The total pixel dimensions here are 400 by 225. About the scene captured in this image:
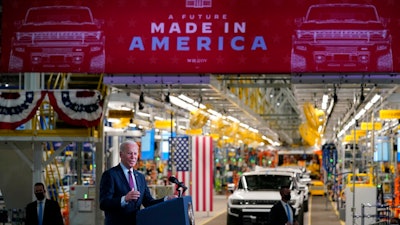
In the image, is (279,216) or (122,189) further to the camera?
(279,216)

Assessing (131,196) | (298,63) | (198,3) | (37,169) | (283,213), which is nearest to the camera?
(131,196)

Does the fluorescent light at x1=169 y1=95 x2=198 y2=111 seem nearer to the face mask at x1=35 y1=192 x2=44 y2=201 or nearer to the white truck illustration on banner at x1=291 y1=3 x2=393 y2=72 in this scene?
the white truck illustration on banner at x1=291 y1=3 x2=393 y2=72

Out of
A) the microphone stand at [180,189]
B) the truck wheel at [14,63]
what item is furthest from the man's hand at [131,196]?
the truck wheel at [14,63]

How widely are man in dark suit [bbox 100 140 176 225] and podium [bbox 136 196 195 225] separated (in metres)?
0.16

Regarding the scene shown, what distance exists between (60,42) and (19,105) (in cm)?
484

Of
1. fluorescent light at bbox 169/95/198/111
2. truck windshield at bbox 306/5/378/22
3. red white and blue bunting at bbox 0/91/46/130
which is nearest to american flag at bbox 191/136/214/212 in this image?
fluorescent light at bbox 169/95/198/111

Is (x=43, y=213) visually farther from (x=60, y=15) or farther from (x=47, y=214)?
(x=60, y=15)

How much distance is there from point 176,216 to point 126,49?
6602 mm

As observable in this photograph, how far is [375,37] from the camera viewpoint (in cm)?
1295

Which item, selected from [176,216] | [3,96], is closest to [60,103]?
[3,96]

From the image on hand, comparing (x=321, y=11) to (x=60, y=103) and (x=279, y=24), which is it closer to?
(x=279, y=24)

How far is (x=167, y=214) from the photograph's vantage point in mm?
7230

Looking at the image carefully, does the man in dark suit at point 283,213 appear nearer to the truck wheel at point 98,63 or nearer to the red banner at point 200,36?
the red banner at point 200,36

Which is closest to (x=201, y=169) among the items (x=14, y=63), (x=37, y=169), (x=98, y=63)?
(x=37, y=169)
